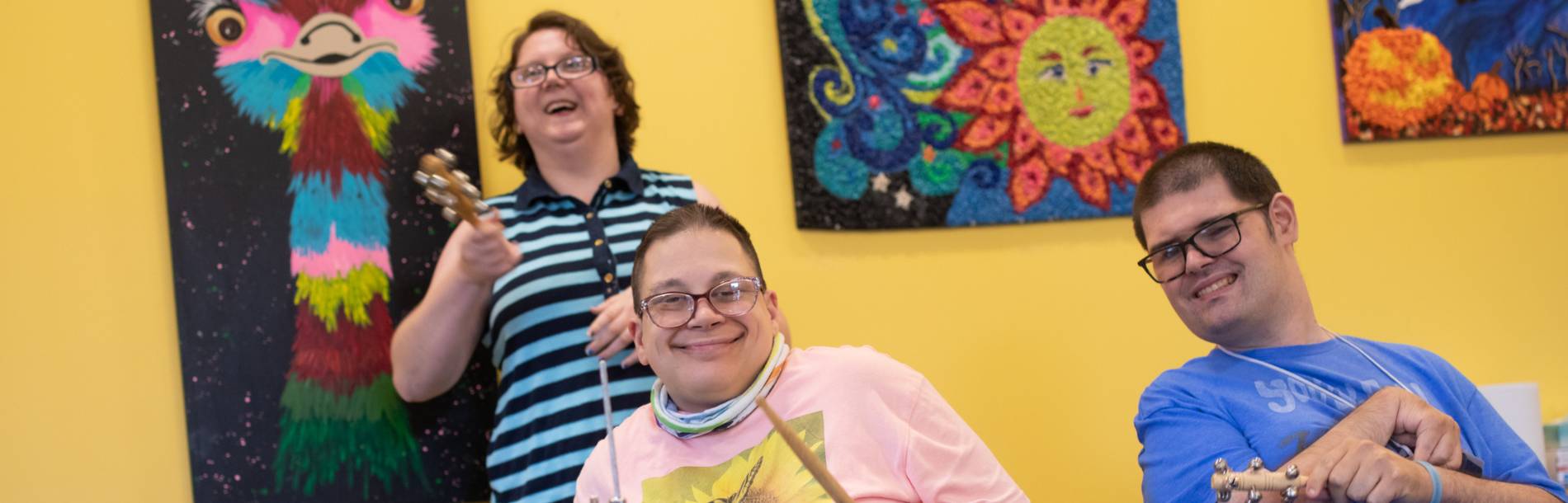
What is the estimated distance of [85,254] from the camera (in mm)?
2064

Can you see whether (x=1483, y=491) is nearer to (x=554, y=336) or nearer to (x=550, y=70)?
(x=554, y=336)

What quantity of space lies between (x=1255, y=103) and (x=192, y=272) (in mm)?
1856

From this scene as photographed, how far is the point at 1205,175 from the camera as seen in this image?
1.63m

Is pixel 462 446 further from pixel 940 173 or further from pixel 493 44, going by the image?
pixel 940 173

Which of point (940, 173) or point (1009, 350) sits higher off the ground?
point (940, 173)

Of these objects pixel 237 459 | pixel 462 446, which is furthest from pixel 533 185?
pixel 237 459

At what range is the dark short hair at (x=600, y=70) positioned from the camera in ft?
6.91

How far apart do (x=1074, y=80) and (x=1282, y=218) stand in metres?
0.86

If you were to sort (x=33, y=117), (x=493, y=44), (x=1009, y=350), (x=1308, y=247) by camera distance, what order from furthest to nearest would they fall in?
(x=1308, y=247) < (x=1009, y=350) < (x=493, y=44) < (x=33, y=117)

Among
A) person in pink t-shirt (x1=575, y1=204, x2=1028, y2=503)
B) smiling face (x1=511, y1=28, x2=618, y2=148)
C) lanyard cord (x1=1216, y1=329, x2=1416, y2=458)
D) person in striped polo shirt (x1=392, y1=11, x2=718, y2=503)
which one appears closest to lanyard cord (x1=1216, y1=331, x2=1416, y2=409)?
lanyard cord (x1=1216, y1=329, x2=1416, y2=458)

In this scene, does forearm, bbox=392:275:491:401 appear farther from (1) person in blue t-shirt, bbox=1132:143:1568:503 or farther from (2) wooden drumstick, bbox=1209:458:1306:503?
(2) wooden drumstick, bbox=1209:458:1306:503

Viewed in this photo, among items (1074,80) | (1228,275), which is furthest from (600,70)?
(1228,275)

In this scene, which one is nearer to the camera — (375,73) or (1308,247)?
(375,73)

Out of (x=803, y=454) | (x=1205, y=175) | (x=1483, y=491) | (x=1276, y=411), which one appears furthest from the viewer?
(x=1205, y=175)
